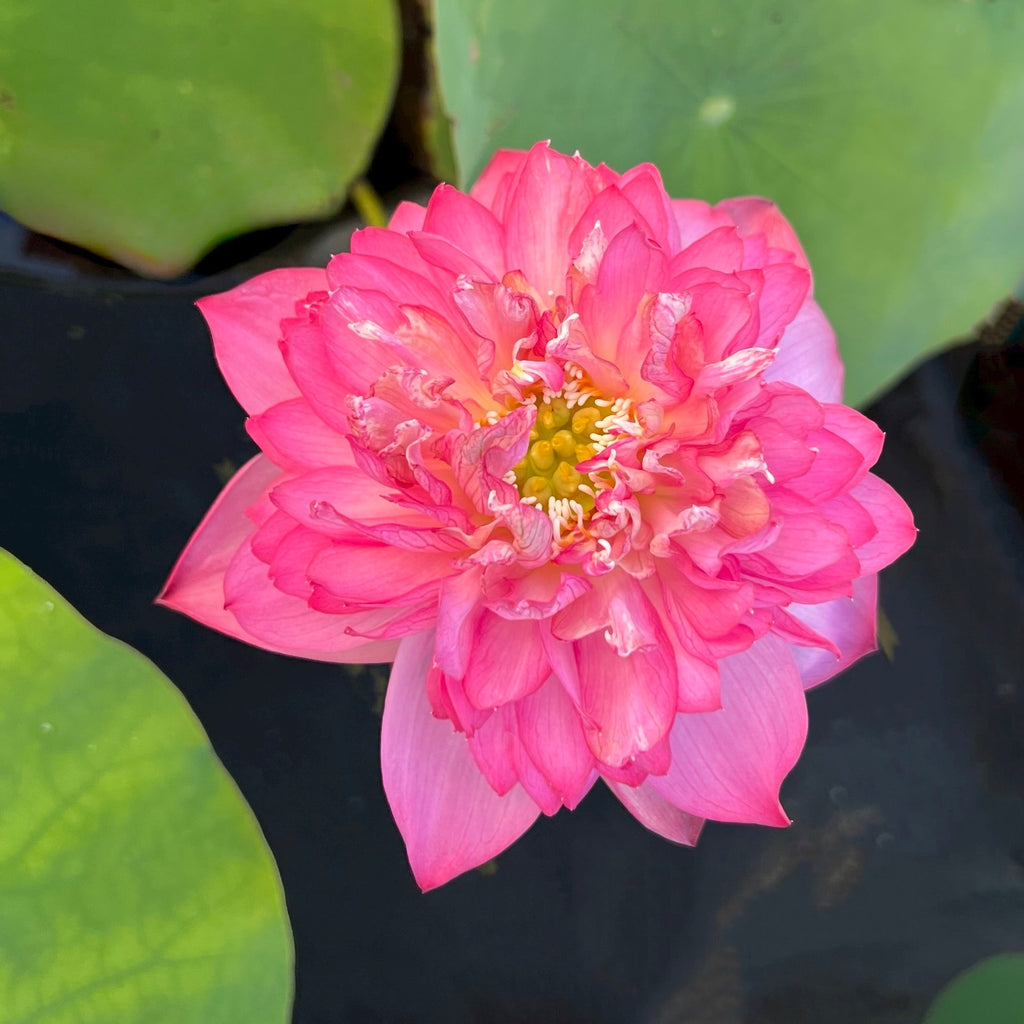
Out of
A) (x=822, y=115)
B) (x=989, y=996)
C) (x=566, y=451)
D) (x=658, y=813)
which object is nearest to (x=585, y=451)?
(x=566, y=451)

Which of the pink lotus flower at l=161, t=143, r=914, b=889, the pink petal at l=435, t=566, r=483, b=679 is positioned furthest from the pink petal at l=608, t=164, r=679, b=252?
the pink petal at l=435, t=566, r=483, b=679

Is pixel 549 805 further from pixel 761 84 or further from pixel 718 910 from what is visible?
pixel 761 84

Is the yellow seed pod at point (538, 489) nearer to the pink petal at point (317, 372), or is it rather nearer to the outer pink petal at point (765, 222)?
the pink petal at point (317, 372)

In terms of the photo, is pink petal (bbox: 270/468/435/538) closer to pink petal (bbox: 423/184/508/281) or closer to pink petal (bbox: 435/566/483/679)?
pink petal (bbox: 435/566/483/679)

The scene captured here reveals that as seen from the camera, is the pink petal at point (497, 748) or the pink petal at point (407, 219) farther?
the pink petal at point (407, 219)

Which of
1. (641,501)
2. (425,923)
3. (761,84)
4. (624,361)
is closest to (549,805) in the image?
(641,501)

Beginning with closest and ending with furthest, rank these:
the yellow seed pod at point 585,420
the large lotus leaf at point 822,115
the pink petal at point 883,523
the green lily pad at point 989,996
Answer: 1. the pink petal at point 883,523
2. the yellow seed pod at point 585,420
3. the large lotus leaf at point 822,115
4. the green lily pad at point 989,996

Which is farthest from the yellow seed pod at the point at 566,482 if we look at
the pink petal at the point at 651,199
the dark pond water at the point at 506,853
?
the dark pond water at the point at 506,853
